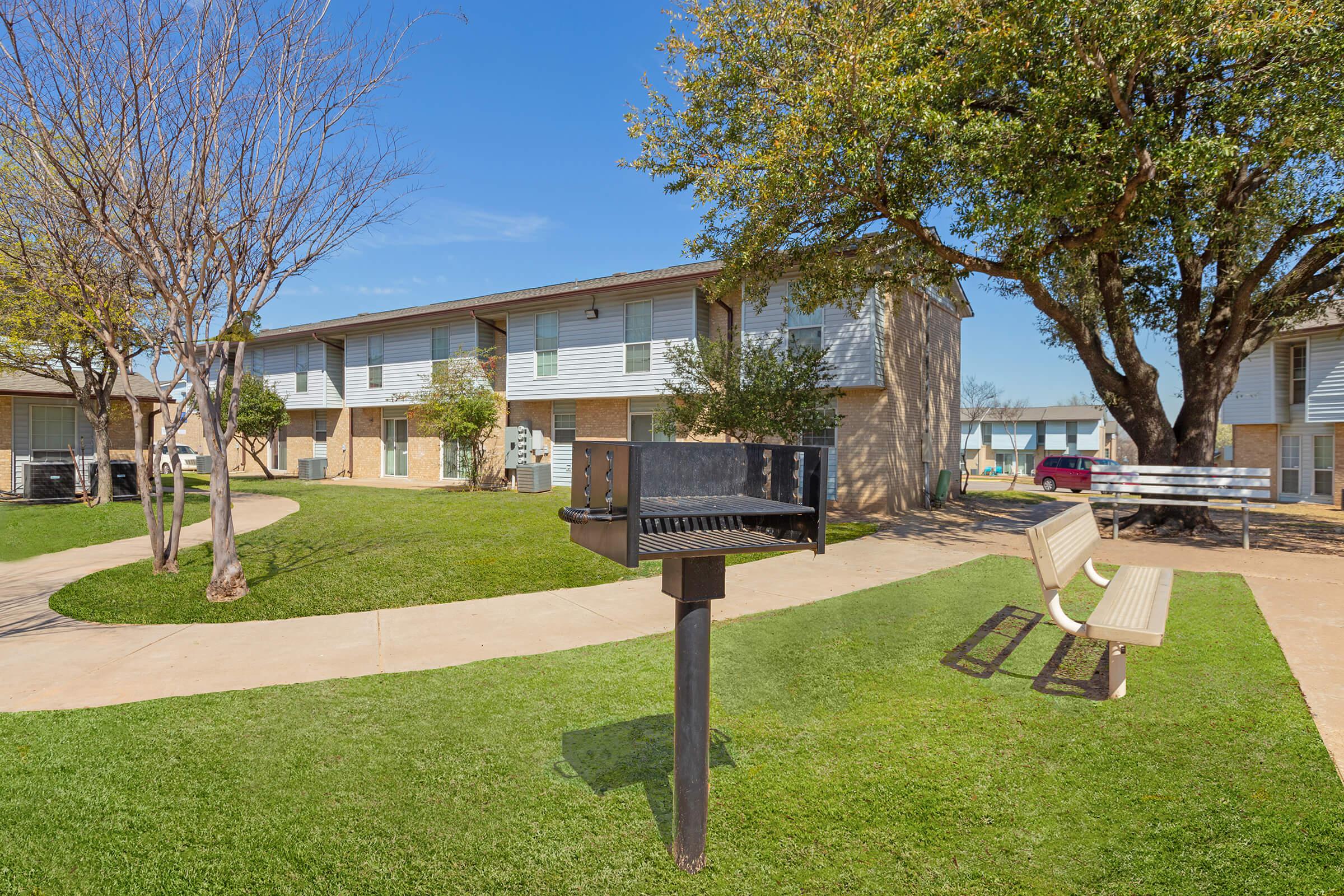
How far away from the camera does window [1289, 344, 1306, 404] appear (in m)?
24.0

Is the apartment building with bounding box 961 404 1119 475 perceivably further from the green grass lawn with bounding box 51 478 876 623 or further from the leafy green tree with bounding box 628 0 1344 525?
the green grass lawn with bounding box 51 478 876 623

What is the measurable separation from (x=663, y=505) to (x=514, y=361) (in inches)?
794

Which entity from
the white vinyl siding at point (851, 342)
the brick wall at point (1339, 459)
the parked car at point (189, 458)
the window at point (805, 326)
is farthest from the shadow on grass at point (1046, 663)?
the parked car at point (189, 458)

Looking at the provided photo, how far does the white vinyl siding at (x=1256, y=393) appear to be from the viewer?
24406mm

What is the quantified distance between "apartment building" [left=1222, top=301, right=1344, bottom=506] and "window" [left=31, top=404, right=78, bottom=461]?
36438 millimetres

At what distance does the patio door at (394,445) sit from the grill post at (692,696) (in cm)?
2549

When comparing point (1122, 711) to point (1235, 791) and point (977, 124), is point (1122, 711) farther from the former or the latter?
point (977, 124)

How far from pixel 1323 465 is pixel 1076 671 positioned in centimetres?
2752

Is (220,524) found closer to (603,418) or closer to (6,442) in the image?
(603,418)

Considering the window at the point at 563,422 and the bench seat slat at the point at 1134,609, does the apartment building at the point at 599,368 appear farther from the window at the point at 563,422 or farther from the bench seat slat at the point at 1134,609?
the bench seat slat at the point at 1134,609

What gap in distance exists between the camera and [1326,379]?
72.0 ft

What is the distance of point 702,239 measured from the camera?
12.6 metres

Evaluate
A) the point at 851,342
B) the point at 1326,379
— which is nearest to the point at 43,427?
the point at 851,342

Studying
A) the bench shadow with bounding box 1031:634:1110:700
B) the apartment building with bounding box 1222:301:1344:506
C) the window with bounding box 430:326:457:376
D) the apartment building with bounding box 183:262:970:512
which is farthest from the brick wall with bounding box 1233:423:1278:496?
the window with bounding box 430:326:457:376
